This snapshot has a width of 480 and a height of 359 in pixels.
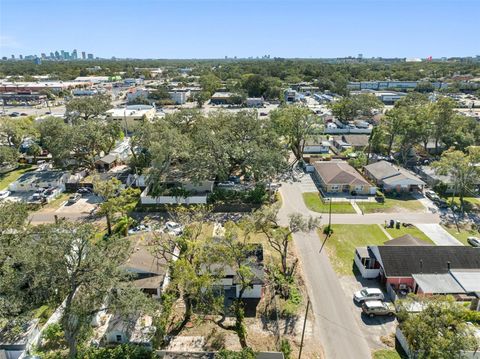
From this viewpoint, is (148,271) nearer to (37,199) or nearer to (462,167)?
(37,199)

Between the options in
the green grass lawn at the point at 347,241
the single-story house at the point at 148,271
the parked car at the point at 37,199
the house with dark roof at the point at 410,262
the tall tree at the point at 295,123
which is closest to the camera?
the single-story house at the point at 148,271

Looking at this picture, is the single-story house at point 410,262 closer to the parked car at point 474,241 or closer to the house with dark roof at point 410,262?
the house with dark roof at point 410,262

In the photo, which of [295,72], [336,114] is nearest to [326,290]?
[336,114]

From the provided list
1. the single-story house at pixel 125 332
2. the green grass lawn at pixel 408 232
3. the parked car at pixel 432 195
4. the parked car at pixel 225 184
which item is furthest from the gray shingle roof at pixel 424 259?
the parked car at pixel 225 184

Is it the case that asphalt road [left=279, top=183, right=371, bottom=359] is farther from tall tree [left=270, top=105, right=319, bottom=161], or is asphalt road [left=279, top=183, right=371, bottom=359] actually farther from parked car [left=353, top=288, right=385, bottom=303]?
tall tree [left=270, top=105, right=319, bottom=161]

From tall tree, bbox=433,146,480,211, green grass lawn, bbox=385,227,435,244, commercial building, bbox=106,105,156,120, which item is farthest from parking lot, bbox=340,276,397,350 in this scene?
commercial building, bbox=106,105,156,120

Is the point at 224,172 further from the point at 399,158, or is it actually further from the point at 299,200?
the point at 399,158

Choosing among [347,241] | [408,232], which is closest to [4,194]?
[347,241]
